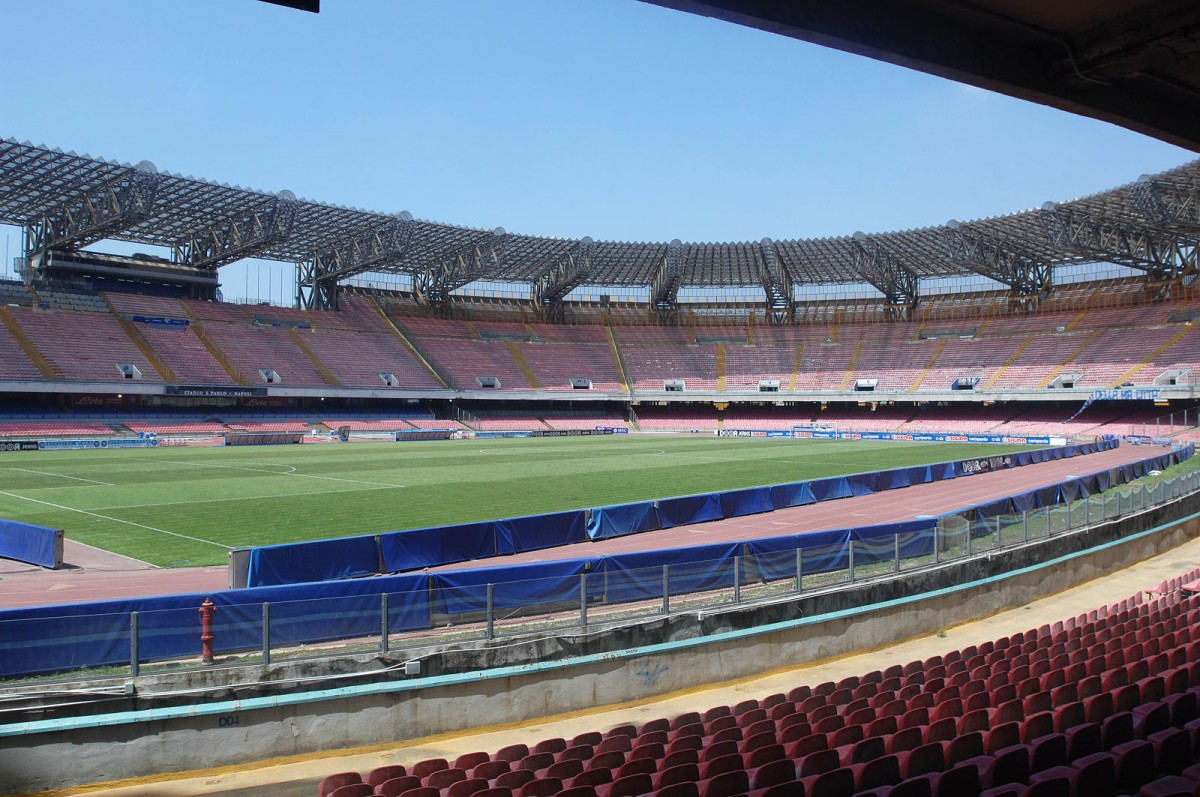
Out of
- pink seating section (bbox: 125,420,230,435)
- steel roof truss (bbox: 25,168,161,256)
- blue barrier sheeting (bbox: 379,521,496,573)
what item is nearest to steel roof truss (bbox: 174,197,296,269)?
steel roof truss (bbox: 25,168,161,256)

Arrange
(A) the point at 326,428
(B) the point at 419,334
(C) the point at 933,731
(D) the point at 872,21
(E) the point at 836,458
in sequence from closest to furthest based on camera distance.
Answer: (D) the point at 872,21 → (C) the point at 933,731 → (E) the point at 836,458 → (A) the point at 326,428 → (B) the point at 419,334

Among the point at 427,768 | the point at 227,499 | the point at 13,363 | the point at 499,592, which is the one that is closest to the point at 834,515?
the point at 499,592

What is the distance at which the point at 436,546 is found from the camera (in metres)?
18.6

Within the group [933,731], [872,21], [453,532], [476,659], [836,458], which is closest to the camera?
[872,21]

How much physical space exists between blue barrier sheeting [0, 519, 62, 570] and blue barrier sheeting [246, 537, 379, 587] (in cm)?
578

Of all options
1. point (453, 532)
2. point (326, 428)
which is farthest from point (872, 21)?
point (326, 428)

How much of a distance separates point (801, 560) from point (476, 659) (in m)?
6.40

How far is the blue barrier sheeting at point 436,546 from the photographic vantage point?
17.9 m

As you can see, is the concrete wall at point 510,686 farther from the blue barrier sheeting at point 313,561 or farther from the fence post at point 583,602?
the blue barrier sheeting at point 313,561

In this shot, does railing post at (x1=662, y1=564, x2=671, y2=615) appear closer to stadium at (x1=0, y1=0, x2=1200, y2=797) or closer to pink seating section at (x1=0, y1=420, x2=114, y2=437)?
stadium at (x1=0, y1=0, x2=1200, y2=797)

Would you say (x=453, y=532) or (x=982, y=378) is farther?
(x=982, y=378)

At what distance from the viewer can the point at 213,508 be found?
86.3 feet

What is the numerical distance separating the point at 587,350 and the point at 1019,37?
84.0 m

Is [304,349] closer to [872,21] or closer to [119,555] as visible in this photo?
[119,555]
